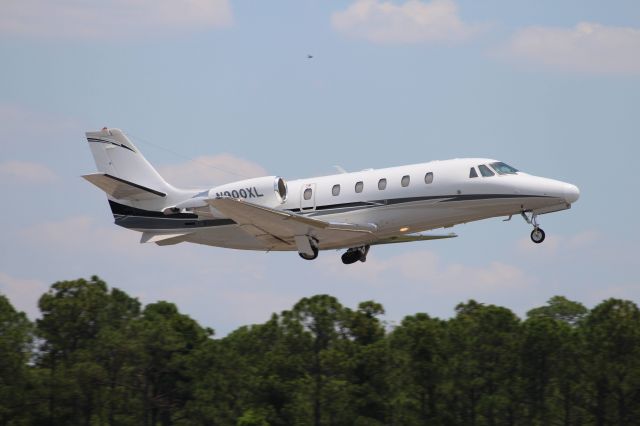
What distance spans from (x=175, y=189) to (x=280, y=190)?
467 centimetres

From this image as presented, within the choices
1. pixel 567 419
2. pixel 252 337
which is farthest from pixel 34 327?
pixel 567 419

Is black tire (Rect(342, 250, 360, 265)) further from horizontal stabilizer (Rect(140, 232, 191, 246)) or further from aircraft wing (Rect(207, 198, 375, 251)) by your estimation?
horizontal stabilizer (Rect(140, 232, 191, 246))

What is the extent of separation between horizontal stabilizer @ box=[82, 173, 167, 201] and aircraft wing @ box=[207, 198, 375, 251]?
427 cm

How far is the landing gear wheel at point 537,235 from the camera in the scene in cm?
3341

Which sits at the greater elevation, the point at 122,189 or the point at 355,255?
the point at 122,189

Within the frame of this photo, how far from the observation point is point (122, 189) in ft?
121

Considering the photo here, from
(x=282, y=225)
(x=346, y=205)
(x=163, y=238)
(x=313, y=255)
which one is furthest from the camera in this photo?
(x=163, y=238)

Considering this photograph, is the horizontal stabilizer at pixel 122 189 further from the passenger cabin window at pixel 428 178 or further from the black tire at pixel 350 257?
the passenger cabin window at pixel 428 178

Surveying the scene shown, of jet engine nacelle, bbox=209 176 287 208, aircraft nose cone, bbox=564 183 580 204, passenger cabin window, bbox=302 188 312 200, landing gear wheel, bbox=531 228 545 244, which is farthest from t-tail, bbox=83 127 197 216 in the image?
aircraft nose cone, bbox=564 183 580 204

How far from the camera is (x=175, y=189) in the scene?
125 ft

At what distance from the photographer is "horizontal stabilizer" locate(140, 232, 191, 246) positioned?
37.1 metres

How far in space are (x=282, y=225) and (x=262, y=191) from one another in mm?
1671

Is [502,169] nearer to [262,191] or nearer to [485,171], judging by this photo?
[485,171]

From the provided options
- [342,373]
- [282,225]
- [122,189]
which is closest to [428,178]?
[282,225]
